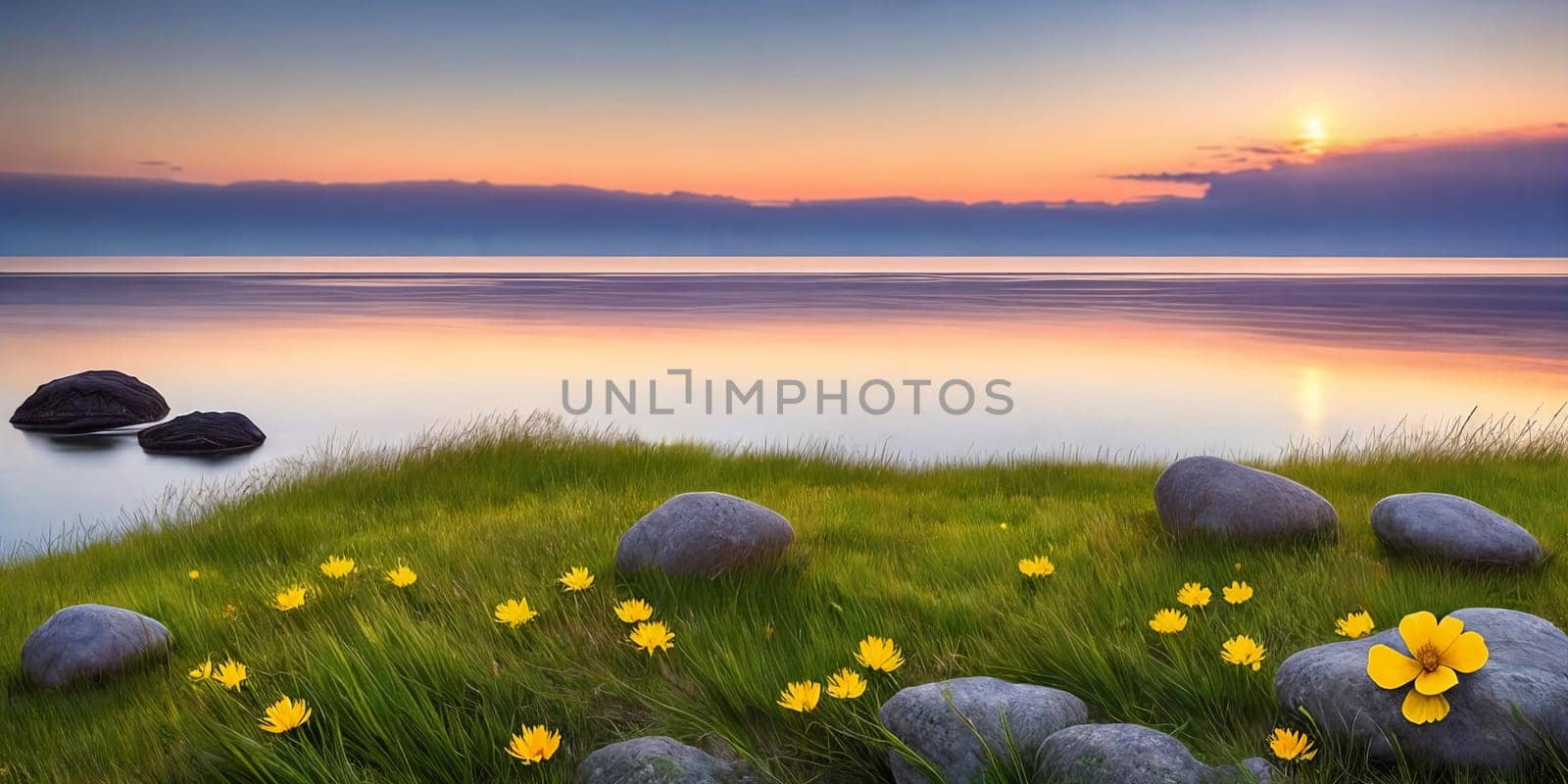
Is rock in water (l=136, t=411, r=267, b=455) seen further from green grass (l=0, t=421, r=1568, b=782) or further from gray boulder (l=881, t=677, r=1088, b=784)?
gray boulder (l=881, t=677, r=1088, b=784)

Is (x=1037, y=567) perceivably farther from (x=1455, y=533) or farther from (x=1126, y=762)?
(x=1455, y=533)

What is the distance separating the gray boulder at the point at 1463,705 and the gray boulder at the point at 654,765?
1.59m

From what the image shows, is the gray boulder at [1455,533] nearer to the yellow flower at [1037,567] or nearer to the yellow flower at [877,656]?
the yellow flower at [1037,567]

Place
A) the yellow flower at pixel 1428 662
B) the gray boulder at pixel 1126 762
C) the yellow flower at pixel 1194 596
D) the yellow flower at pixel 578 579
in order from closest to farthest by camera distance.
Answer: the gray boulder at pixel 1126 762 → the yellow flower at pixel 1428 662 → the yellow flower at pixel 1194 596 → the yellow flower at pixel 578 579

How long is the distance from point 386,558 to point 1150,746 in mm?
3793

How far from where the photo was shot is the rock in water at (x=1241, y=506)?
4496 millimetres

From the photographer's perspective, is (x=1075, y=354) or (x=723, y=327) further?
(x=723, y=327)

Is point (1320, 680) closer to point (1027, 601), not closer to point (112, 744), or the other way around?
point (1027, 601)

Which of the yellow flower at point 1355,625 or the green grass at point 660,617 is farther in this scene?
the yellow flower at point 1355,625

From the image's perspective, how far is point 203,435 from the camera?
1352cm

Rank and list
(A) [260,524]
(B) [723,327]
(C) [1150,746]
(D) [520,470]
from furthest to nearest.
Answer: (B) [723,327] < (D) [520,470] < (A) [260,524] < (C) [1150,746]

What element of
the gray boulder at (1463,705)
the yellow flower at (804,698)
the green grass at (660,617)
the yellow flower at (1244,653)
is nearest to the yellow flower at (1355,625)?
the green grass at (660,617)

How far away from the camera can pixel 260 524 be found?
6008 millimetres

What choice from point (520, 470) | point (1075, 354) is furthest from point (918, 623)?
point (1075, 354)
